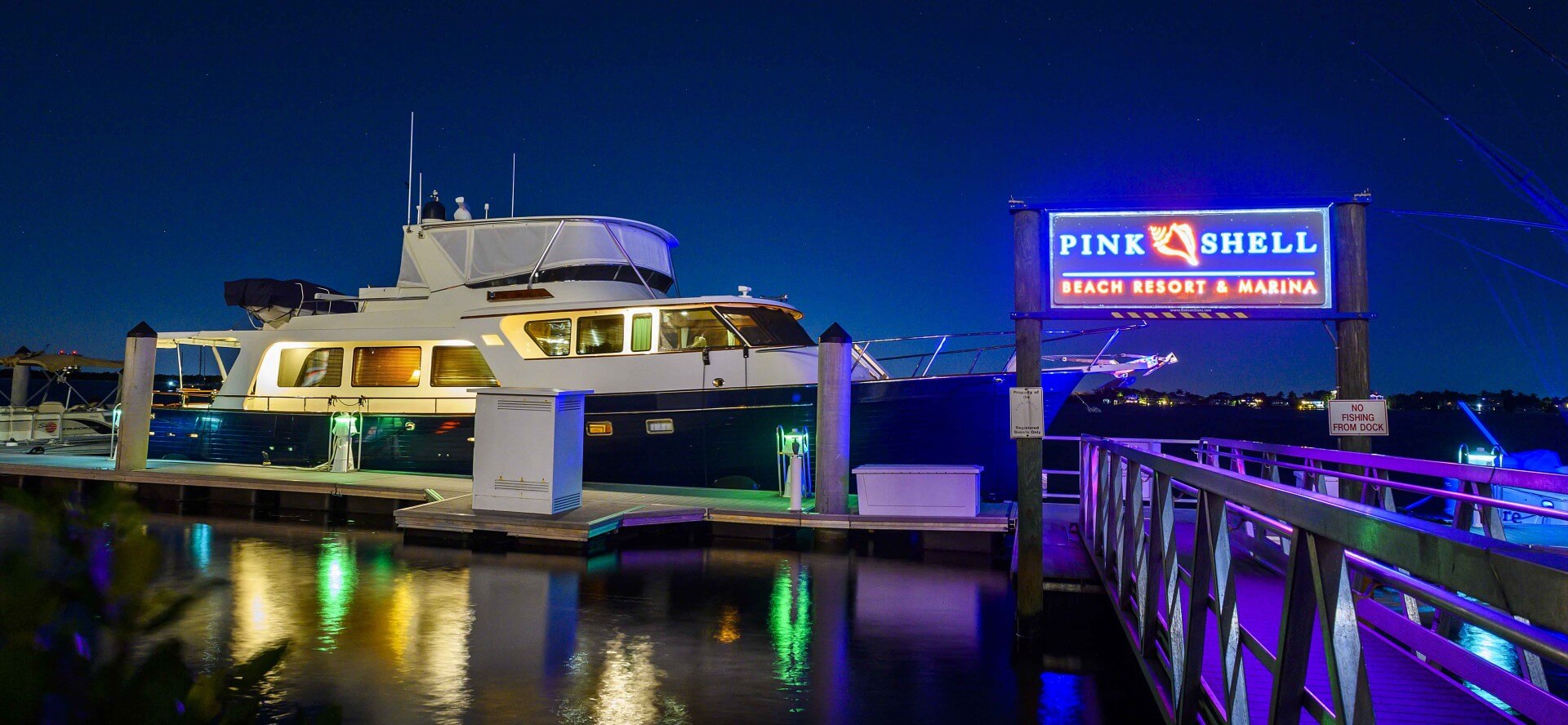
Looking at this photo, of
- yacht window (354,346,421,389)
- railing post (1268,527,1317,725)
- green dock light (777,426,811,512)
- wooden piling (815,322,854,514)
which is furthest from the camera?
yacht window (354,346,421,389)

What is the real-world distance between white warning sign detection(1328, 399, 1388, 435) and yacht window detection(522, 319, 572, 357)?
10733 mm

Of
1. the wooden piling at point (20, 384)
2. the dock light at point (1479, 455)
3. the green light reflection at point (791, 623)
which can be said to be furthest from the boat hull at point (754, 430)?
the wooden piling at point (20, 384)

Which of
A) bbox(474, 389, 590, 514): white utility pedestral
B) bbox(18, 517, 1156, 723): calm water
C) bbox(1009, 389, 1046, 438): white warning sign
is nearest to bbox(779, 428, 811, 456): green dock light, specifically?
bbox(18, 517, 1156, 723): calm water

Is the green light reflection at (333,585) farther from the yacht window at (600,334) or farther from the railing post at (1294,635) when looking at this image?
the railing post at (1294,635)

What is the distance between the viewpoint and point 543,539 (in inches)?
382

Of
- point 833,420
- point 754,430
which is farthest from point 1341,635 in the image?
point 754,430

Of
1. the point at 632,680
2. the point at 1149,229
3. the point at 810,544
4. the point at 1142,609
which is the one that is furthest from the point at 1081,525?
the point at 632,680

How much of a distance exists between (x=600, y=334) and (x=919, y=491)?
6.15 m

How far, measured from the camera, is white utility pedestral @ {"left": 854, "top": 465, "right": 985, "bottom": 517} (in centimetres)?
988

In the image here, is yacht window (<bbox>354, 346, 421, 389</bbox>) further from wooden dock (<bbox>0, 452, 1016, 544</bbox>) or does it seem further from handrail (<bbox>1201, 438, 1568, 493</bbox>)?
handrail (<bbox>1201, 438, 1568, 493</bbox>)

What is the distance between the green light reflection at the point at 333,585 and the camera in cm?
602

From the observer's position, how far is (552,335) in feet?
46.5

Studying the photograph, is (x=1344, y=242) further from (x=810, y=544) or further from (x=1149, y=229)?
(x=810, y=544)

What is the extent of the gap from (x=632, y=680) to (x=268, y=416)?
1308cm
